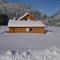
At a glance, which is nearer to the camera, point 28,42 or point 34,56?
point 34,56

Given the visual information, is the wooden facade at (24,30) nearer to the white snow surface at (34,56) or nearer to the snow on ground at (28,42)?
the snow on ground at (28,42)

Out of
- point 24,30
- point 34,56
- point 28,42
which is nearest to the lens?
point 34,56

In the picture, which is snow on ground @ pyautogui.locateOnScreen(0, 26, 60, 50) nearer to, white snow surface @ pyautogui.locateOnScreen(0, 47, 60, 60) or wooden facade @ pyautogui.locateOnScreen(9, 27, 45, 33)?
white snow surface @ pyautogui.locateOnScreen(0, 47, 60, 60)

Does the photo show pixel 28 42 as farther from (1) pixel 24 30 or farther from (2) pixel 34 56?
(1) pixel 24 30

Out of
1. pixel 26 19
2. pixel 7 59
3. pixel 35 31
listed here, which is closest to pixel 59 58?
pixel 7 59

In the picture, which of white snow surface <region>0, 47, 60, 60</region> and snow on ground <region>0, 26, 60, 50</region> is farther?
snow on ground <region>0, 26, 60, 50</region>

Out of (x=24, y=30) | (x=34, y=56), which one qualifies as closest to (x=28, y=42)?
(x=34, y=56)

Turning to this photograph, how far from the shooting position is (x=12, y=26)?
32000 mm

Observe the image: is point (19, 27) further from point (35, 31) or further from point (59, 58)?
point (59, 58)

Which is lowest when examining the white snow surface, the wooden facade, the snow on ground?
the wooden facade

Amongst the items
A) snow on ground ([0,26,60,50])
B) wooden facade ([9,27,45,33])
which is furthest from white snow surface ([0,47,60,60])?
wooden facade ([9,27,45,33])

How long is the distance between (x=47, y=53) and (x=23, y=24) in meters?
25.7

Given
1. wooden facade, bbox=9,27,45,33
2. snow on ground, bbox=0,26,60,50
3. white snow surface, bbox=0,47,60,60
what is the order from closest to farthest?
white snow surface, bbox=0,47,60,60 < snow on ground, bbox=0,26,60,50 < wooden facade, bbox=9,27,45,33

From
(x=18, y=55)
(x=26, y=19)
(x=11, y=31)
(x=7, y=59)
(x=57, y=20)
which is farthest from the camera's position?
(x=57, y=20)
